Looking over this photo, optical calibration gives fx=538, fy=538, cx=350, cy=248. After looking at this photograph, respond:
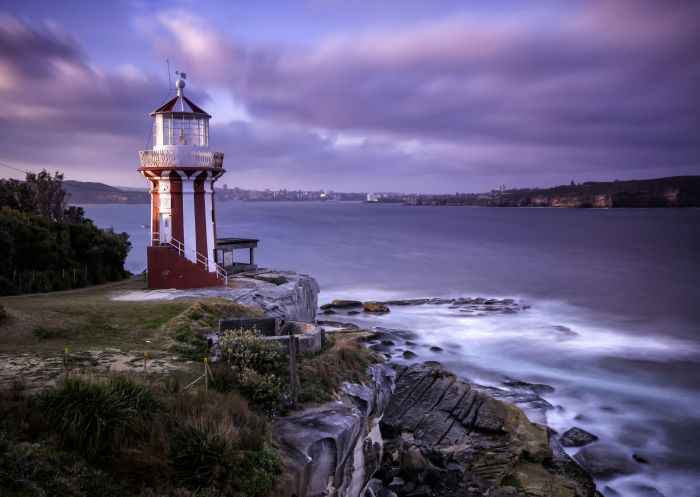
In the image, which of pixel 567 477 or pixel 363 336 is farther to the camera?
pixel 363 336

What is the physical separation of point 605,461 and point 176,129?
764 inches

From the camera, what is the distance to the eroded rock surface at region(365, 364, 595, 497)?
13.6 metres

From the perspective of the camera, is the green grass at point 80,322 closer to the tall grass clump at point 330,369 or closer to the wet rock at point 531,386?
the tall grass clump at point 330,369

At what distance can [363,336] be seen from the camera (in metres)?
28.0

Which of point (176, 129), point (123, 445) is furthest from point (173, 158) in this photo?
point (123, 445)

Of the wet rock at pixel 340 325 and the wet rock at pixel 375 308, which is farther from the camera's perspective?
the wet rock at pixel 375 308

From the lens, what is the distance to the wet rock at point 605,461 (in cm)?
1579

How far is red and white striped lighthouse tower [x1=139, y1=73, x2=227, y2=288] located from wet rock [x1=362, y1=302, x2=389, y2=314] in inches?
607

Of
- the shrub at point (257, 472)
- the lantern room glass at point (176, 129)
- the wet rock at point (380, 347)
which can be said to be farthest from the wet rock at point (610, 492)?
the lantern room glass at point (176, 129)

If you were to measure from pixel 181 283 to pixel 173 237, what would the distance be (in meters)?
1.94

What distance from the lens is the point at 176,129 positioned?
21734 millimetres

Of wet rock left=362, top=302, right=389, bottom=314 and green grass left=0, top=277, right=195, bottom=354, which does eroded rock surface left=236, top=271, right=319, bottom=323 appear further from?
wet rock left=362, top=302, right=389, bottom=314

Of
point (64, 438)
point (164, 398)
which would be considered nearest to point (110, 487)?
point (64, 438)

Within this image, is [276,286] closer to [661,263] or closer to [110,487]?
[110,487]
